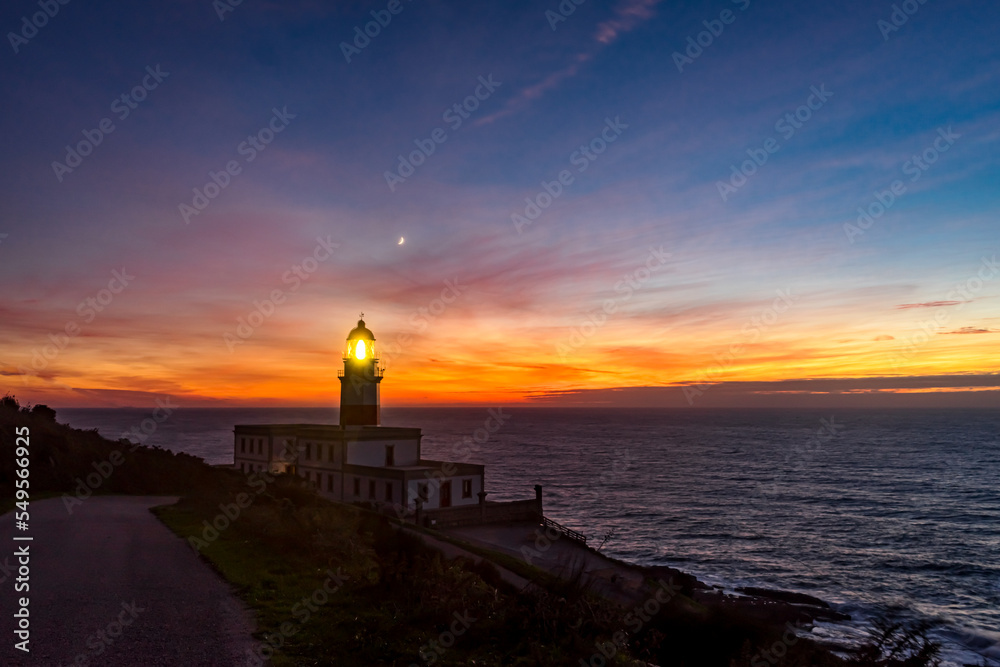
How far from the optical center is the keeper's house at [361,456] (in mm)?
38125

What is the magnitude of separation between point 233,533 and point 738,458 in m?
98.4

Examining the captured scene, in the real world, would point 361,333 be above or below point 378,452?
above

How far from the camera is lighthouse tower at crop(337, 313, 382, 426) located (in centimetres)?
4678

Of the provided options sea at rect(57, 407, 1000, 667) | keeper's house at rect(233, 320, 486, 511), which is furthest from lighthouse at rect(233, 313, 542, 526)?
sea at rect(57, 407, 1000, 667)

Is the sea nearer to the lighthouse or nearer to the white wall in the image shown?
the lighthouse

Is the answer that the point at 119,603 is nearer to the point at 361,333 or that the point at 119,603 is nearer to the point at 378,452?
the point at 378,452

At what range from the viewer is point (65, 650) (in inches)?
326

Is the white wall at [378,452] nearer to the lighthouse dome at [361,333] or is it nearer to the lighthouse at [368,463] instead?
the lighthouse at [368,463]

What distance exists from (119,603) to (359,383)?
3649cm

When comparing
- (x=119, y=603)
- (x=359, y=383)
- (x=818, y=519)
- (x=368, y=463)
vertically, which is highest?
(x=359, y=383)

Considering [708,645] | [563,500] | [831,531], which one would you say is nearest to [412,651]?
[708,645]

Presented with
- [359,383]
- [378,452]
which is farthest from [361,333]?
[378,452]

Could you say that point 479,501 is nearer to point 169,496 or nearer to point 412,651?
point 169,496

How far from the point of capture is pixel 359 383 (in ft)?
153
